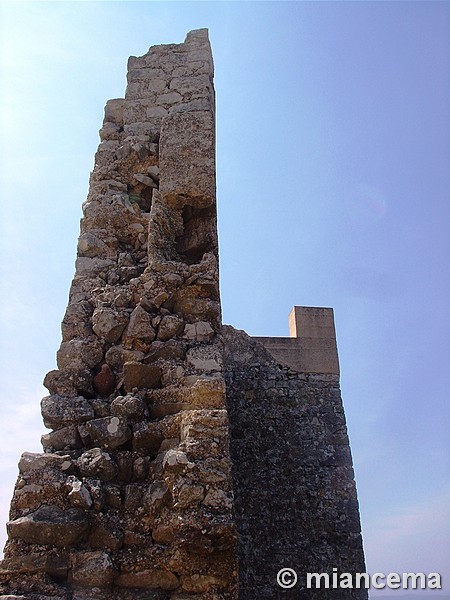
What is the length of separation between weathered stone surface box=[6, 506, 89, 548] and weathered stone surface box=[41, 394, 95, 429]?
0.44m

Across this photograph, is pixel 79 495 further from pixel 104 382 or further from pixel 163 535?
pixel 104 382

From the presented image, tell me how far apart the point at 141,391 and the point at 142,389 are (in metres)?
0.01

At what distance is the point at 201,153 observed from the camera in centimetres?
320

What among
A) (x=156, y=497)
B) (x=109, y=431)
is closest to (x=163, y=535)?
(x=156, y=497)

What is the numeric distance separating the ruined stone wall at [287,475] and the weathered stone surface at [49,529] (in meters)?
4.13

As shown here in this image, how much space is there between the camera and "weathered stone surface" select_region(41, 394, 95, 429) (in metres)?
2.39

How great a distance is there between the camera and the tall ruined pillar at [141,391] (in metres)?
2.01

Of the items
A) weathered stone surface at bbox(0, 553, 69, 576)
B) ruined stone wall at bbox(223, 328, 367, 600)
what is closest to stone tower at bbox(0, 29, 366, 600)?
weathered stone surface at bbox(0, 553, 69, 576)

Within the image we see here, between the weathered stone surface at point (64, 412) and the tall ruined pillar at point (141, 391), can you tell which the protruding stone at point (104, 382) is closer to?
the tall ruined pillar at point (141, 391)

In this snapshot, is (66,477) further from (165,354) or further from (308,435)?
(308,435)

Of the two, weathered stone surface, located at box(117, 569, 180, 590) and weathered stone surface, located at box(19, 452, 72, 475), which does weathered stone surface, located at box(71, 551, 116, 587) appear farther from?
weathered stone surface, located at box(19, 452, 72, 475)

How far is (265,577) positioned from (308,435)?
1.65 m

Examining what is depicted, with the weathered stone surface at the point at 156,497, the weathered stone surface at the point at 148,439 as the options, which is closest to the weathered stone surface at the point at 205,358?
the weathered stone surface at the point at 148,439

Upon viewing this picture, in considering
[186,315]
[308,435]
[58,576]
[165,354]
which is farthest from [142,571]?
[308,435]
